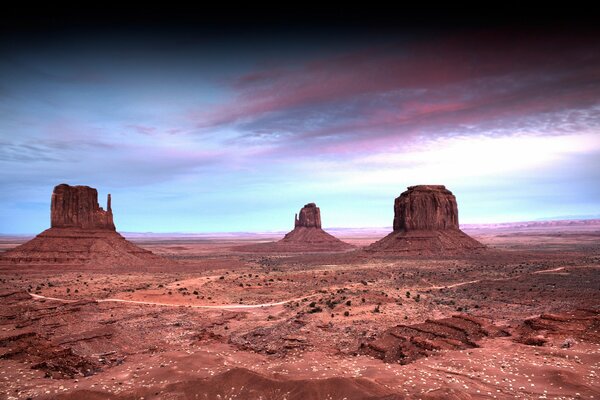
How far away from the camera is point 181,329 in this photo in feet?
91.7

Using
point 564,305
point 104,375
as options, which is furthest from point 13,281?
point 564,305

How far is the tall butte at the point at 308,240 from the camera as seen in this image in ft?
500

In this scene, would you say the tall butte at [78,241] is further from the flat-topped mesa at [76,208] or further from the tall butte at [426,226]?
the tall butte at [426,226]

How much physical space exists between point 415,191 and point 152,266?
79.0 m

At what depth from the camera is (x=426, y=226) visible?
108m

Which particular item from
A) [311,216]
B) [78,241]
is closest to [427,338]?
[78,241]

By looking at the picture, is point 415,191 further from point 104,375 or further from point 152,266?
point 104,375

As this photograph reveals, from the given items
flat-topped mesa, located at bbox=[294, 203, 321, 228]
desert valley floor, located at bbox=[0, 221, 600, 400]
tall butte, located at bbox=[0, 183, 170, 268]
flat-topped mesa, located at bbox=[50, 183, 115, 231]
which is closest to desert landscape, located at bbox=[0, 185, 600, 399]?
desert valley floor, located at bbox=[0, 221, 600, 400]

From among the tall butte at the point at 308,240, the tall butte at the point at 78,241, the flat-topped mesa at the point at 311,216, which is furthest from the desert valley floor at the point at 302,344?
the flat-topped mesa at the point at 311,216

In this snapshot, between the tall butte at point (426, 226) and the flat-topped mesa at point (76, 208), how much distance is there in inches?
2937

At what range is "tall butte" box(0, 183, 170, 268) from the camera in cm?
7506

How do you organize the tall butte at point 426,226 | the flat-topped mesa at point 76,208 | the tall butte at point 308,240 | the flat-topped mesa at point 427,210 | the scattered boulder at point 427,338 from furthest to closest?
1. the tall butte at point 308,240
2. the flat-topped mesa at point 427,210
3. the tall butte at point 426,226
4. the flat-topped mesa at point 76,208
5. the scattered boulder at point 427,338

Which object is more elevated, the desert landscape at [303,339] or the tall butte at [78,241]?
the tall butte at [78,241]

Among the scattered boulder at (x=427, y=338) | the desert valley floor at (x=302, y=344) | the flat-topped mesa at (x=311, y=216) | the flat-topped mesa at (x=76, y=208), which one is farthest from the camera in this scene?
the flat-topped mesa at (x=311, y=216)
